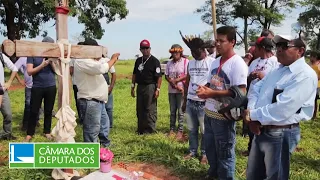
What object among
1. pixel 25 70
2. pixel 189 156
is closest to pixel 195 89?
pixel 189 156

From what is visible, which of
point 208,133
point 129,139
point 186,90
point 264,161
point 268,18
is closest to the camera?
point 264,161

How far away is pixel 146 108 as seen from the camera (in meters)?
6.27

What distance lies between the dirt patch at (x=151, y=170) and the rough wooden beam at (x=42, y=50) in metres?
1.58

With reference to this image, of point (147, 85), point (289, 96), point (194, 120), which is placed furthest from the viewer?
point (147, 85)

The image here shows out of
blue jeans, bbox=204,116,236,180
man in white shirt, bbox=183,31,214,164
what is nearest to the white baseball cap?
blue jeans, bbox=204,116,236,180

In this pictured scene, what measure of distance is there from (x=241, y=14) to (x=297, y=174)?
28.7 meters

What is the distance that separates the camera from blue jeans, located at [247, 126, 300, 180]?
2734mm

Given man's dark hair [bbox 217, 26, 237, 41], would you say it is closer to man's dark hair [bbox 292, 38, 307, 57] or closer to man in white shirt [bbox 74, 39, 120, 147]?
man's dark hair [bbox 292, 38, 307, 57]

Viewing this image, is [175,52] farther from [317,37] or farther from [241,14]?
[317,37]

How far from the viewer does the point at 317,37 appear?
31.4m

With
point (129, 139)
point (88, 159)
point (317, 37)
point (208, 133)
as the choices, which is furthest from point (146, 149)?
point (317, 37)

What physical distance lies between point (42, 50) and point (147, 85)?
10.3 ft

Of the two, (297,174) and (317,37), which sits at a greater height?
(317,37)

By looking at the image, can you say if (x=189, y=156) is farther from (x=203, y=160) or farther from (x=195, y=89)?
(x=195, y=89)
